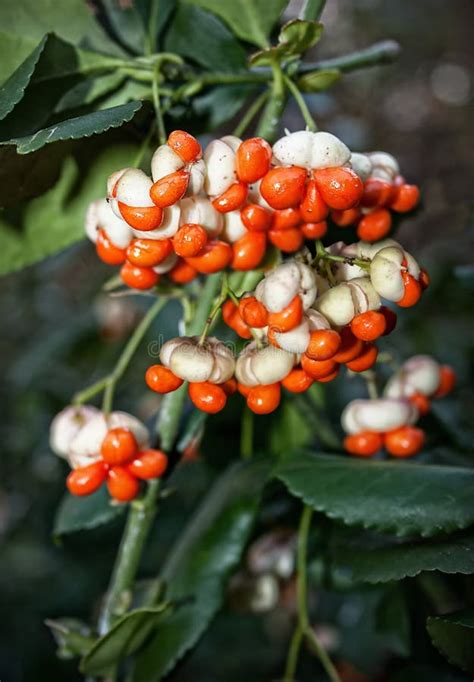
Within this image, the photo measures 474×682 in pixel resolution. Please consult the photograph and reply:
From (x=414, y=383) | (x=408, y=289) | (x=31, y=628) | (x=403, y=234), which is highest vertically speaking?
(x=408, y=289)

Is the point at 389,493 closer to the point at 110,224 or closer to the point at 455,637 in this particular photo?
the point at 455,637

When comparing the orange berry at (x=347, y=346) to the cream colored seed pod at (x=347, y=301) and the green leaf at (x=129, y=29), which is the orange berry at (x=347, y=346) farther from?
the green leaf at (x=129, y=29)

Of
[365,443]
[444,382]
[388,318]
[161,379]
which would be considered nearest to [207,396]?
[161,379]

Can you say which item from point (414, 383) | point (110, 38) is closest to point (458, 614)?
point (414, 383)

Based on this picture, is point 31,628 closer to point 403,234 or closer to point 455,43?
point 403,234

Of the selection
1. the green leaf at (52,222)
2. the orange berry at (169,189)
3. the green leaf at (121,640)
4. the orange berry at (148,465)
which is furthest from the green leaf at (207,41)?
the green leaf at (121,640)

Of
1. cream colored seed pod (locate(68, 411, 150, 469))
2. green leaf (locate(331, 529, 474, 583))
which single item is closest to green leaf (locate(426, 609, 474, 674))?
green leaf (locate(331, 529, 474, 583))
